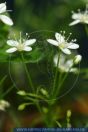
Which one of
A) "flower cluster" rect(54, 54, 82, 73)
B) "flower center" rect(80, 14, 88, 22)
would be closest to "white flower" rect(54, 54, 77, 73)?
"flower cluster" rect(54, 54, 82, 73)

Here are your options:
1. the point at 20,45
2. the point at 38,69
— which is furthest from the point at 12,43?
the point at 38,69

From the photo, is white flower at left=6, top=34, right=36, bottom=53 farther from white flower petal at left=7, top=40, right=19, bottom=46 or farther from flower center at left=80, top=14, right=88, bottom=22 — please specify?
flower center at left=80, top=14, right=88, bottom=22

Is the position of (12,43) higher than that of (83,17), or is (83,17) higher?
(83,17)

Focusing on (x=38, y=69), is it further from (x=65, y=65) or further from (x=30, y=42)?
(x=30, y=42)

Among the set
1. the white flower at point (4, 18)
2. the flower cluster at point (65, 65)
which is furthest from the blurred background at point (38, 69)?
the white flower at point (4, 18)

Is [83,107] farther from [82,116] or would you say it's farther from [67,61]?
[67,61]

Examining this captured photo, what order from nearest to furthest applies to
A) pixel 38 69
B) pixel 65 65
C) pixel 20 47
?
pixel 20 47, pixel 65 65, pixel 38 69

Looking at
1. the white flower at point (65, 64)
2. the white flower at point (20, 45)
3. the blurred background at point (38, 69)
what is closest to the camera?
the white flower at point (20, 45)

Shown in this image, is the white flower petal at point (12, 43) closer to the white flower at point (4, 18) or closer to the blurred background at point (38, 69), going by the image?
the white flower at point (4, 18)
